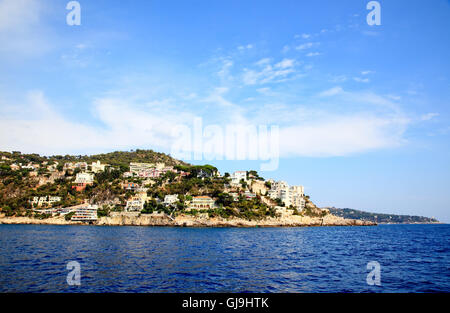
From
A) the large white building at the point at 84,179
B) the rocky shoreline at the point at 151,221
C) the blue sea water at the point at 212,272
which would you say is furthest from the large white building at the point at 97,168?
the blue sea water at the point at 212,272

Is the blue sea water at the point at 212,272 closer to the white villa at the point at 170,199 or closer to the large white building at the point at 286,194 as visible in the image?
the white villa at the point at 170,199

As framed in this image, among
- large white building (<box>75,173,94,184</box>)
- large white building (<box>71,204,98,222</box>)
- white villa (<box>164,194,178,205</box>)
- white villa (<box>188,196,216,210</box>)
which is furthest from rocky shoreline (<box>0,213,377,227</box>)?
large white building (<box>75,173,94,184</box>)

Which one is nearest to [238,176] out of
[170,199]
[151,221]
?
[170,199]

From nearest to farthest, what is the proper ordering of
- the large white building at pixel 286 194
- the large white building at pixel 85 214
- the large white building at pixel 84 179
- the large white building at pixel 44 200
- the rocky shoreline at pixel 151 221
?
1. the rocky shoreline at pixel 151 221
2. the large white building at pixel 85 214
3. the large white building at pixel 44 200
4. the large white building at pixel 84 179
5. the large white building at pixel 286 194

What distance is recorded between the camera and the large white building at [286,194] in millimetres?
134000

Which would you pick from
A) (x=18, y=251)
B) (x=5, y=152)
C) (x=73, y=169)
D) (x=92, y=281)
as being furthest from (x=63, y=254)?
(x=5, y=152)

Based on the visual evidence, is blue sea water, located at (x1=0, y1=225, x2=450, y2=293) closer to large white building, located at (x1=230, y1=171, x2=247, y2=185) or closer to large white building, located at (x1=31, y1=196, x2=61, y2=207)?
large white building, located at (x1=31, y1=196, x2=61, y2=207)

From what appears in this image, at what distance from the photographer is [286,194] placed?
134125 mm

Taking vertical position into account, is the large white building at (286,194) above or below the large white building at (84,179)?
below

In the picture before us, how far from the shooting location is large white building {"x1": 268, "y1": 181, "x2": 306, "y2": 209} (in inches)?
5276

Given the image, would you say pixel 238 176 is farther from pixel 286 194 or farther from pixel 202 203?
pixel 202 203

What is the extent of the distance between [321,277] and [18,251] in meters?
33.1
